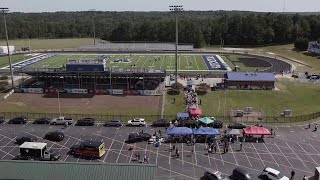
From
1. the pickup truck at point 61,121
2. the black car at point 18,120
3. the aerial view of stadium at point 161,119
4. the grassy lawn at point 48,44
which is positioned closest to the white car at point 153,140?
the aerial view of stadium at point 161,119

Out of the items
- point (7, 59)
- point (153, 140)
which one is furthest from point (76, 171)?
point (7, 59)

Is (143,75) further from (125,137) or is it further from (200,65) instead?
(200,65)

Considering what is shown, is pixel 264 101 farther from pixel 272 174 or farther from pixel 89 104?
pixel 89 104

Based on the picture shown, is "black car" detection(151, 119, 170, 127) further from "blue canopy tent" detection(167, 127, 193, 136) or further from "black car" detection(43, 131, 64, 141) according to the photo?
"black car" detection(43, 131, 64, 141)

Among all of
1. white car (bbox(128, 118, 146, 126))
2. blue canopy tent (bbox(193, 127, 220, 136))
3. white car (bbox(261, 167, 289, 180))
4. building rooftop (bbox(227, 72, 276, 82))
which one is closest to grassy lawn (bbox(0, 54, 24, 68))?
white car (bbox(128, 118, 146, 126))

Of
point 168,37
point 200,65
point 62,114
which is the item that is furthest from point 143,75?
point 168,37

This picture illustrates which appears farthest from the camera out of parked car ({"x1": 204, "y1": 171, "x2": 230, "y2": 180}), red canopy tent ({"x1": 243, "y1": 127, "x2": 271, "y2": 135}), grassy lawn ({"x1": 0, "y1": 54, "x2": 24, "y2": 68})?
grassy lawn ({"x1": 0, "y1": 54, "x2": 24, "y2": 68})
